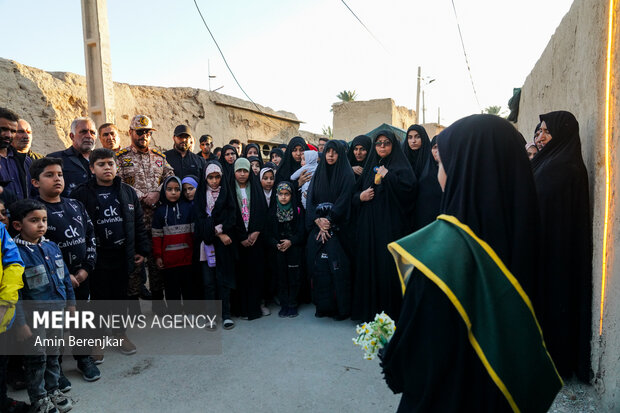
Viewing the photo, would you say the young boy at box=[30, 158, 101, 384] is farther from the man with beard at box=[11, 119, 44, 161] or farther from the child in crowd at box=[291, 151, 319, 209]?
the child in crowd at box=[291, 151, 319, 209]

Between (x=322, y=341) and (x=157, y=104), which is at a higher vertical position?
(x=157, y=104)

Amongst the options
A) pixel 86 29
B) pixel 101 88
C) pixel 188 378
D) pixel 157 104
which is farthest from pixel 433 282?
pixel 157 104

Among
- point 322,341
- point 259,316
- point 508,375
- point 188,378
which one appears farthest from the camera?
point 259,316

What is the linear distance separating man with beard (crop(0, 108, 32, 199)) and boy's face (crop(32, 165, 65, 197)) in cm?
28

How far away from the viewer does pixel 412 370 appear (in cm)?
121

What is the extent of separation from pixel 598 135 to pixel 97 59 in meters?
7.67

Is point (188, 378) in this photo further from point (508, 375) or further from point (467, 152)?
point (467, 152)

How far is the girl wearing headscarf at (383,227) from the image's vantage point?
12.2 ft

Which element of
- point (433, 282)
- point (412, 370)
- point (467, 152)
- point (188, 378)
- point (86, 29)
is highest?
point (86, 29)

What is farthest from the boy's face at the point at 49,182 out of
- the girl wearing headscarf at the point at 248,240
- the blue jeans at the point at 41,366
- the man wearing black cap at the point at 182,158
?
the man wearing black cap at the point at 182,158

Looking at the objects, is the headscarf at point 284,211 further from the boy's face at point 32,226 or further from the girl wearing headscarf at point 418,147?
the boy's face at point 32,226

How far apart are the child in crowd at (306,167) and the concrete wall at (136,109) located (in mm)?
5372

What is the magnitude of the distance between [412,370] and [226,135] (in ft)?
39.8

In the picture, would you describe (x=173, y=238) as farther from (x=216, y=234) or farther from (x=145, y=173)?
(x=145, y=173)
